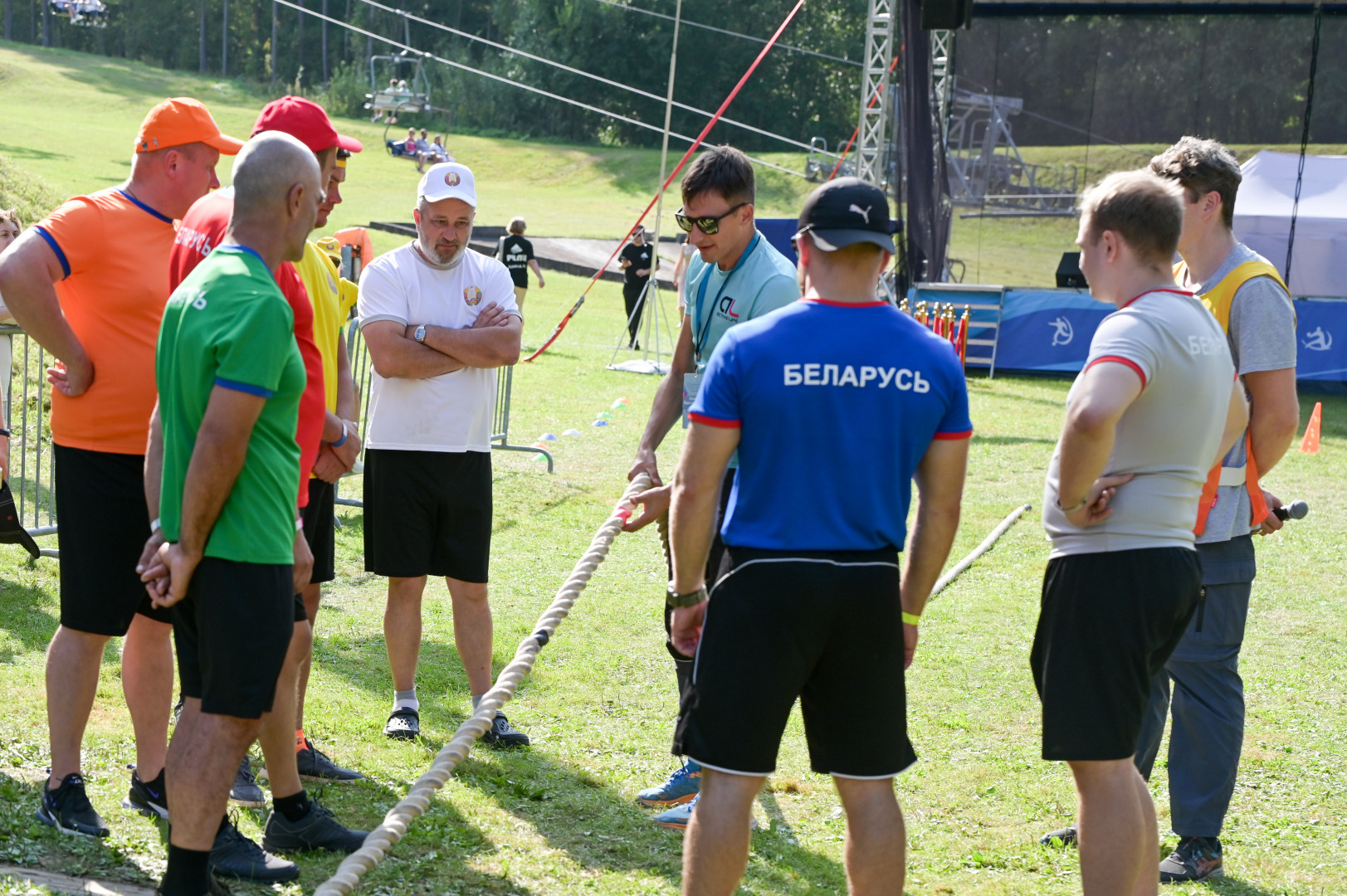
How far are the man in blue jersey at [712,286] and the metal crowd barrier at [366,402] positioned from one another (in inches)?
155

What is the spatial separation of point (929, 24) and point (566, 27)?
164 feet

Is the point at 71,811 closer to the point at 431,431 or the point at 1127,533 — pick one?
the point at 431,431

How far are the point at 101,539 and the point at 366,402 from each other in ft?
19.7

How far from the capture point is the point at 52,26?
74.9 meters

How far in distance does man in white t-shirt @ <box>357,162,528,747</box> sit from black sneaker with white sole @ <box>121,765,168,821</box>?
3.38 ft

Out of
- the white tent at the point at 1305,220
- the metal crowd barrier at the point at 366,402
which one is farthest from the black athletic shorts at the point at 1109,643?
the white tent at the point at 1305,220

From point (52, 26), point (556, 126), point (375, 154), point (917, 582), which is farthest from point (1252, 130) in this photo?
point (52, 26)

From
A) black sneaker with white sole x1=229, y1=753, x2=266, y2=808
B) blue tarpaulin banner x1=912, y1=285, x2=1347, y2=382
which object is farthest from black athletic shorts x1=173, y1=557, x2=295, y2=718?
blue tarpaulin banner x1=912, y1=285, x2=1347, y2=382

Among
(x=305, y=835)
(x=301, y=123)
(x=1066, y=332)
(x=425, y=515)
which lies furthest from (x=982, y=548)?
(x=1066, y=332)

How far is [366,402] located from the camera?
9438 millimetres

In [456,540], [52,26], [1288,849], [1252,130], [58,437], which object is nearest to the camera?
[58,437]

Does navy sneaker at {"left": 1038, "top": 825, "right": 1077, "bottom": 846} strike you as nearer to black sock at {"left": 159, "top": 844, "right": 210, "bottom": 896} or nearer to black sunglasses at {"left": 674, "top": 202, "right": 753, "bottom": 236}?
black sunglasses at {"left": 674, "top": 202, "right": 753, "bottom": 236}

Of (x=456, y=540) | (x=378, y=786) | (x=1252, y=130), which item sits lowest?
(x=378, y=786)

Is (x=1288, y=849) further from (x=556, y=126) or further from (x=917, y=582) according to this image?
(x=556, y=126)
